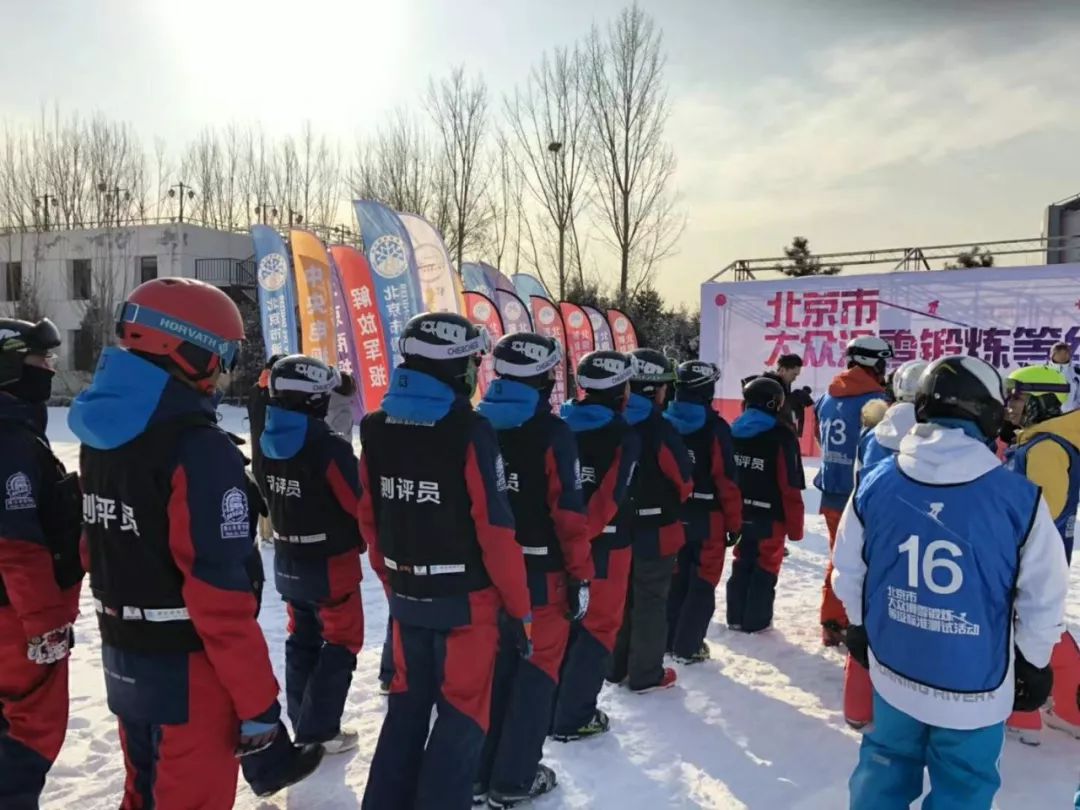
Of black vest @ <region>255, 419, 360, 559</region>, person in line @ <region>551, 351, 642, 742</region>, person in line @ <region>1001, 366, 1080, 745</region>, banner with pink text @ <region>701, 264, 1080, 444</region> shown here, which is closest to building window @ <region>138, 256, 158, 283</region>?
banner with pink text @ <region>701, 264, 1080, 444</region>

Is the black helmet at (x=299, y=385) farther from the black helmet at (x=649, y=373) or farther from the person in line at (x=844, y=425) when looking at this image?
the person in line at (x=844, y=425)

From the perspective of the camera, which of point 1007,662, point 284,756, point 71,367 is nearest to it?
point 1007,662

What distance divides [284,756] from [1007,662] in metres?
2.70

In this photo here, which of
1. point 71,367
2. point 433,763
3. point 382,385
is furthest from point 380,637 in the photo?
point 71,367

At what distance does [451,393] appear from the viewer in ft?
9.25

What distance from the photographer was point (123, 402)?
210 centimetres

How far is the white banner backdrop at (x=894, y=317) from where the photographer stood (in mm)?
11422

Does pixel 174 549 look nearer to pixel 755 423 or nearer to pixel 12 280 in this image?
pixel 755 423

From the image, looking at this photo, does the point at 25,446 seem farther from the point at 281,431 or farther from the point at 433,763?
the point at 433,763

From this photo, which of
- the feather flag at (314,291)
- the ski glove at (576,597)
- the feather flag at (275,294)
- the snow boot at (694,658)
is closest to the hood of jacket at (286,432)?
the ski glove at (576,597)

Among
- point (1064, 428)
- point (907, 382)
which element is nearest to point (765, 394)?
point (907, 382)

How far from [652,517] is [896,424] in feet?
4.50

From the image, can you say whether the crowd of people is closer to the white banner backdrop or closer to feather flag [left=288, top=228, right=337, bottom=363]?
feather flag [left=288, top=228, right=337, bottom=363]

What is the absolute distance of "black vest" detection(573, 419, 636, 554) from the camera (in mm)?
3807
